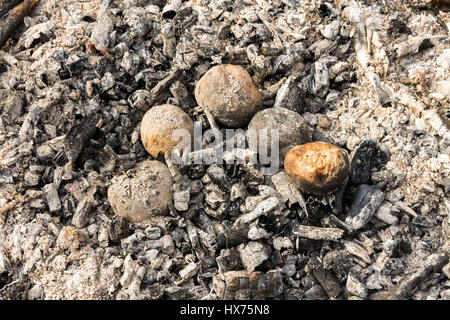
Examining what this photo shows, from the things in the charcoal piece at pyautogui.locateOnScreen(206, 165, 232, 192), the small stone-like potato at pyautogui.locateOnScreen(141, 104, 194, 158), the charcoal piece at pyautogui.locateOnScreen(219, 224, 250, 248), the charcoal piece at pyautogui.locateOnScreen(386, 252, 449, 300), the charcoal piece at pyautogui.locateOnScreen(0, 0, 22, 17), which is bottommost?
the charcoal piece at pyautogui.locateOnScreen(386, 252, 449, 300)

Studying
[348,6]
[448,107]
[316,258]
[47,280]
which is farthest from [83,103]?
[448,107]

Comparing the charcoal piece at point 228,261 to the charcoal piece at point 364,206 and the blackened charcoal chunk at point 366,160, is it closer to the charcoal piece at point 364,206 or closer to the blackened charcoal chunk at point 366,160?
the charcoal piece at point 364,206

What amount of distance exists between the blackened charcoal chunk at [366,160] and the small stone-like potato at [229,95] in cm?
107

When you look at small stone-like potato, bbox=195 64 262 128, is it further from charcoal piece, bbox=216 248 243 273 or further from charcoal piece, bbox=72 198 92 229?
charcoal piece, bbox=72 198 92 229

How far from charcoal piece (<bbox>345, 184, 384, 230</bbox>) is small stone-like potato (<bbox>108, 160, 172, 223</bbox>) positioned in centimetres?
165

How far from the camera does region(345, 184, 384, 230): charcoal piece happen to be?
3605 millimetres

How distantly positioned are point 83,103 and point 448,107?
3.67 metres

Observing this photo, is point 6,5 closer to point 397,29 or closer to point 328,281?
point 397,29

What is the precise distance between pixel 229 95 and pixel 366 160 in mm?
1420

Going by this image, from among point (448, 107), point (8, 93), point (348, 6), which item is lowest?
point (448, 107)

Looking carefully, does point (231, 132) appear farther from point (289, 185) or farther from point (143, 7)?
point (143, 7)

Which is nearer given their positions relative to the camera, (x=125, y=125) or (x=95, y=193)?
(x=95, y=193)

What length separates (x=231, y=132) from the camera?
159 inches

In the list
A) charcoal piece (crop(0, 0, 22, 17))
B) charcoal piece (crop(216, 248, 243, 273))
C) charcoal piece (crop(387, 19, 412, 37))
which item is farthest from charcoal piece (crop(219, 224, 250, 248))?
charcoal piece (crop(0, 0, 22, 17))
